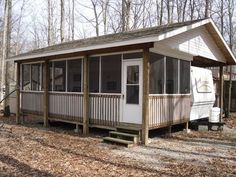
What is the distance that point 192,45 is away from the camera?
1212cm

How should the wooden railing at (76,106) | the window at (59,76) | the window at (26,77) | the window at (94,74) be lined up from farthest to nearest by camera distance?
the window at (26,77)
the window at (59,76)
the window at (94,74)
the wooden railing at (76,106)

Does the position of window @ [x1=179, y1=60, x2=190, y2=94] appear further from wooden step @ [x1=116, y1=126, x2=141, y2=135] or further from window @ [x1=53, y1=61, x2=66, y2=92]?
window @ [x1=53, y1=61, x2=66, y2=92]

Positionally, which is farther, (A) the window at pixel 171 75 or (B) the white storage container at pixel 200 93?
(B) the white storage container at pixel 200 93

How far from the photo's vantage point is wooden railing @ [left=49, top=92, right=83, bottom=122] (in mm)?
12227

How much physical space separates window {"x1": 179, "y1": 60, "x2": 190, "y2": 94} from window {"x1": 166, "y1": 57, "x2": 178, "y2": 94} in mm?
485

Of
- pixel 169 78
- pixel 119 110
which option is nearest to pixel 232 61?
pixel 169 78

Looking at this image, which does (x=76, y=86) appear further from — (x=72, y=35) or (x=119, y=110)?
(x=72, y=35)

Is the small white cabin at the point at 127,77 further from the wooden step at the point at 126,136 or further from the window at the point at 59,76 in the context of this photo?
the wooden step at the point at 126,136

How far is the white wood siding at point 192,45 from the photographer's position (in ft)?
35.2

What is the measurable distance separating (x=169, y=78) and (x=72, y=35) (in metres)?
29.2

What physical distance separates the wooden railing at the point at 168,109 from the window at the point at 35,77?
6462 mm

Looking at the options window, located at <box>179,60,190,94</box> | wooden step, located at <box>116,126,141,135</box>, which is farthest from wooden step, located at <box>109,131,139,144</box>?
window, located at <box>179,60,190,94</box>

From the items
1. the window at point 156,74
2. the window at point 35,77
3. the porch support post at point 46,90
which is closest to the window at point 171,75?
the window at point 156,74

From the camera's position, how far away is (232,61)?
50.4 feet
